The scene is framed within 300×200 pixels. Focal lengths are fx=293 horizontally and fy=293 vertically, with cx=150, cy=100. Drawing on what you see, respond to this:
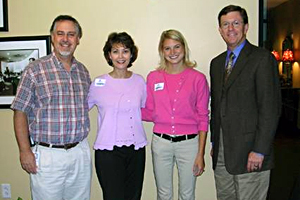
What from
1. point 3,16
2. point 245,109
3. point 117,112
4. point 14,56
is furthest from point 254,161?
point 3,16

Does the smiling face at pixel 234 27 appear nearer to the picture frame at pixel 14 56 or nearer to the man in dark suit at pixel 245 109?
the man in dark suit at pixel 245 109

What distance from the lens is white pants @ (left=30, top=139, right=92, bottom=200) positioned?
1.98 m

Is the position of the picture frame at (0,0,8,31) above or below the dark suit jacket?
above

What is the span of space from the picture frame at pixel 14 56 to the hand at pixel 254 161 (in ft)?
6.23

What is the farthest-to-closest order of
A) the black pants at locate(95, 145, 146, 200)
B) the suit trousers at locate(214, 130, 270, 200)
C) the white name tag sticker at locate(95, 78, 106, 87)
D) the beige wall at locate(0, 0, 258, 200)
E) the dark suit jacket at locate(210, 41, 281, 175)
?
1. the beige wall at locate(0, 0, 258, 200)
2. the white name tag sticker at locate(95, 78, 106, 87)
3. the black pants at locate(95, 145, 146, 200)
4. the suit trousers at locate(214, 130, 270, 200)
5. the dark suit jacket at locate(210, 41, 281, 175)

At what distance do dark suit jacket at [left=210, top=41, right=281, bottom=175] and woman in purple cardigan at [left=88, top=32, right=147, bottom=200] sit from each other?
611mm

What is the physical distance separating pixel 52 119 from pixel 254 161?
1.33m

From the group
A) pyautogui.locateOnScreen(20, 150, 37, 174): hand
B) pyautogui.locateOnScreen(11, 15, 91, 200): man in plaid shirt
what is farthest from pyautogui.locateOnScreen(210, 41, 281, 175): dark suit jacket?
pyautogui.locateOnScreen(20, 150, 37, 174): hand

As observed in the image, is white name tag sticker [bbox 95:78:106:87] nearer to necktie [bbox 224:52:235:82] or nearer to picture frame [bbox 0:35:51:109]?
picture frame [bbox 0:35:51:109]

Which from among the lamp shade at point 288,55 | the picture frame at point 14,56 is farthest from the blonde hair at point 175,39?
the picture frame at point 14,56

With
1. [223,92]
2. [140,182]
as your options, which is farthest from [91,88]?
[223,92]

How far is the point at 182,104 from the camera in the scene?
2.10 m

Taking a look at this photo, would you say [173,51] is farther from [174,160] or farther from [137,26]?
[174,160]

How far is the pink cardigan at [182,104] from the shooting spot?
2.11 meters
